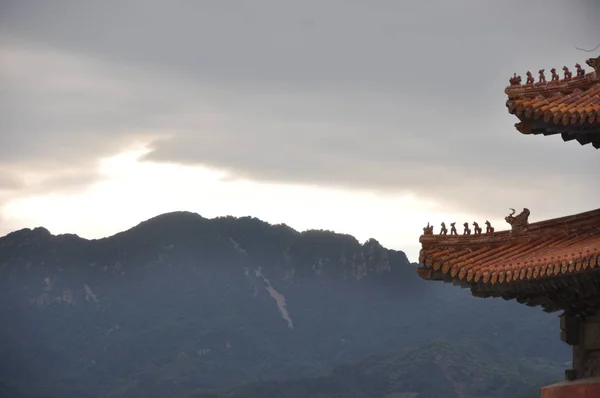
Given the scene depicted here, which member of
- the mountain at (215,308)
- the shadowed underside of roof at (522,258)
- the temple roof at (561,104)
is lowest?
the shadowed underside of roof at (522,258)

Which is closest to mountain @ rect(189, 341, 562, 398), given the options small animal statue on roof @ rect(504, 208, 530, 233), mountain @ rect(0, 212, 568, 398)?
mountain @ rect(0, 212, 568, 398)

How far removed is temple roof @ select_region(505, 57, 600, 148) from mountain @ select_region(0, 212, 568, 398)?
477 feet

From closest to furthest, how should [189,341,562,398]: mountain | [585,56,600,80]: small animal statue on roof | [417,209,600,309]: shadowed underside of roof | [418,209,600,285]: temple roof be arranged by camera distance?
[417,209,600,309]: shadowed underside of roof
[418,209,600,285]: temple roof
[585,56,600,80]: small animal statue on roof
[189,341,562,398]: mountain

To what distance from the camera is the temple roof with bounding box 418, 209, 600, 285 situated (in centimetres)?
→ 1911

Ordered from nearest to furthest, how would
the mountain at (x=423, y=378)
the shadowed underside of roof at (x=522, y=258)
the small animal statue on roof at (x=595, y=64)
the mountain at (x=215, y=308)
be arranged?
the shadowed underside of roof at (x=522, y=258)
the small animal statue on roof at (x=595, y=64)
the mountain at (x=423, y=378)
the mountain at (x=215, y=308)

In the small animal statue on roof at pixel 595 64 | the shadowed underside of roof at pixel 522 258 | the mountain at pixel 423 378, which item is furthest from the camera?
the mountain at pixel 423 378

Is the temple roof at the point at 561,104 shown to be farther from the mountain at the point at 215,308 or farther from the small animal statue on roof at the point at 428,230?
the mountain at the point at 215,308

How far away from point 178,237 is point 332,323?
24749 millimetres

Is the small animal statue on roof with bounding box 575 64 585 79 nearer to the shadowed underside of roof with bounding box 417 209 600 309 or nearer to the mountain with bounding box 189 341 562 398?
the shadowed underside of roof with bounding box 417 209 600 309

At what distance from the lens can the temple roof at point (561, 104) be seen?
1959cm

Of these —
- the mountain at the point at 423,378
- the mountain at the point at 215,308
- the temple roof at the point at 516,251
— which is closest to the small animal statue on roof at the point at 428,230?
the temple roof at the point at 516,251

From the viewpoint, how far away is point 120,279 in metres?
179

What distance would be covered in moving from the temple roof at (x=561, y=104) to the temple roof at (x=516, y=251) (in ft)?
5.06

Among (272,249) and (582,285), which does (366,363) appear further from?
(582,285)
